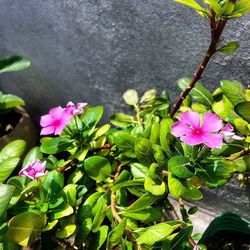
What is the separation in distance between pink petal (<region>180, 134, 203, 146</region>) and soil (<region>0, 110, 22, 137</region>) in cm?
115

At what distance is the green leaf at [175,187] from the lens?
1.07 meters

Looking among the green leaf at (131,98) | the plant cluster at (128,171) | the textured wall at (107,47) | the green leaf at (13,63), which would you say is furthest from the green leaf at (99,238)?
the green leaf at (13,63)

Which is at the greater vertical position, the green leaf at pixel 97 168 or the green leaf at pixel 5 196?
the green leaf at pixel 5 196

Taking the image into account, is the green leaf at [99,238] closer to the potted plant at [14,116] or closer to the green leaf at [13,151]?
the green leaf at [13,151]

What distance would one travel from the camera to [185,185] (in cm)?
109

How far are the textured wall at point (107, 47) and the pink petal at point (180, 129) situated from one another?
461 mm

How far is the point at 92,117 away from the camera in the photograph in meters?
1.34

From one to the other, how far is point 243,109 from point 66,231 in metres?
0.58

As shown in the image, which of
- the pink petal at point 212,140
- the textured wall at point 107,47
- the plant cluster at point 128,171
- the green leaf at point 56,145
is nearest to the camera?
the pink petal at point 212,140

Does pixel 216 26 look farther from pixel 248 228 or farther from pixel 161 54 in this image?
pixel 248 228

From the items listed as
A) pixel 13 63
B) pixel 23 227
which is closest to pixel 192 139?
pixel 23 227

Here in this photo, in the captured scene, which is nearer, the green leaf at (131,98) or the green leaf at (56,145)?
the green leaf at (56,145)

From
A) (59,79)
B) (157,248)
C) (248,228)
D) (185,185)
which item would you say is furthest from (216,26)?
(59,79)

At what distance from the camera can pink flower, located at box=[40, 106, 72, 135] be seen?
1217 mm
